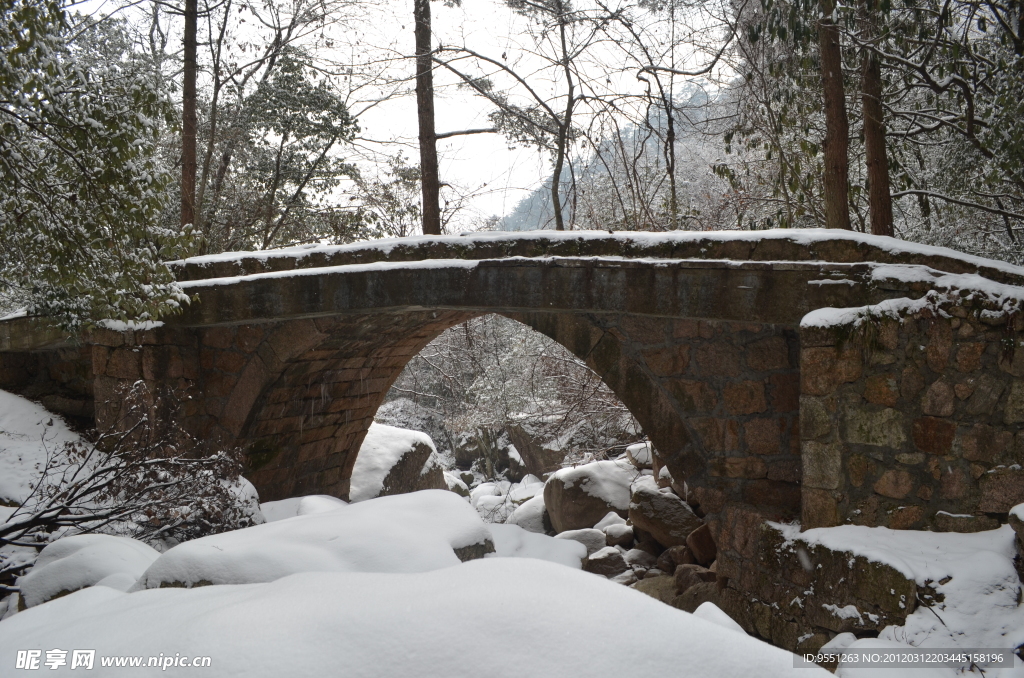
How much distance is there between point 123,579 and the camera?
2697 mm

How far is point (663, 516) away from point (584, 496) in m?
1.25

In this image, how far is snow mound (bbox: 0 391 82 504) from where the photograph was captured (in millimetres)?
A: 4953

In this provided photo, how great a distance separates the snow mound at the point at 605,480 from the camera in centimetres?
759

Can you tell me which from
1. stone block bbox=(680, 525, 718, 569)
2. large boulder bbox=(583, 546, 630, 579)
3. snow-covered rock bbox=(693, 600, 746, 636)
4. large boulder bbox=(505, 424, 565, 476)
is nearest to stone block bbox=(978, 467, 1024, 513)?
stone block bbox=(680, 525, 718, 569)

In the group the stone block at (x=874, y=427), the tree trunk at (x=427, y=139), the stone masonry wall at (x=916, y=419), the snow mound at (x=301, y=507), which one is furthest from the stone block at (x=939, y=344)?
the tree trunk at (x=427, y=139)

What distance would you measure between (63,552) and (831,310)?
12.5 feet

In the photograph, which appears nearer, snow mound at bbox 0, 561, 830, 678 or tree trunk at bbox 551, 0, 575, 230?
snow mound at bbox 0, 561, 830, 678

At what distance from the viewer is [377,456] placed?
8.65 m

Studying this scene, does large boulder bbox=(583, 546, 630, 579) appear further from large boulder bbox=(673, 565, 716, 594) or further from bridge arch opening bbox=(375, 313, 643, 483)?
bridge arch opening bbox=(375, 313, 643, 483)

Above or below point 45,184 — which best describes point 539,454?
below

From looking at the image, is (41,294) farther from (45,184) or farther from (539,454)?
(539,454)

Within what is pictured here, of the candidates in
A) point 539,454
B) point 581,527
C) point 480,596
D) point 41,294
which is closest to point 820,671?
point 480,596

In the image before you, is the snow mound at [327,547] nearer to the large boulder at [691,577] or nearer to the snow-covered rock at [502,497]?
the large boulder at [691,577]

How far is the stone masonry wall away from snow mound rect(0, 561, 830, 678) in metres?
2.39
